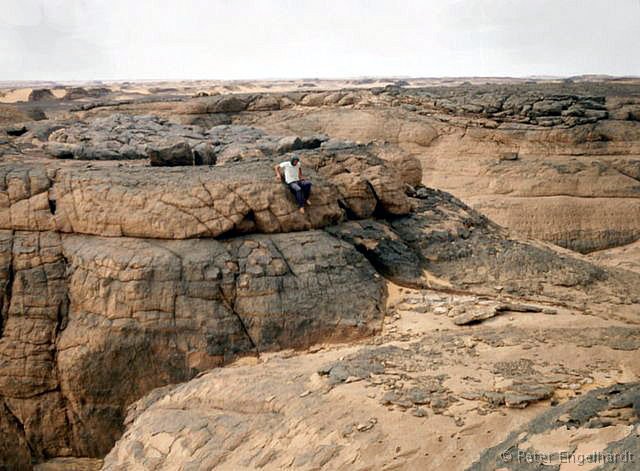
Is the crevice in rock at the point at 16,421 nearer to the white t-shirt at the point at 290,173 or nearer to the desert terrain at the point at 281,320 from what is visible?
the desert terrain at the point at 281,320

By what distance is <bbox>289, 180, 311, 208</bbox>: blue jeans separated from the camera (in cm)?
826

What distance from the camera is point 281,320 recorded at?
7.56 m

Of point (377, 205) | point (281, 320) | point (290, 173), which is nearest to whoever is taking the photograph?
point (281, 320)

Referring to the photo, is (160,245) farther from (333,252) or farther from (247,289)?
(333,252)

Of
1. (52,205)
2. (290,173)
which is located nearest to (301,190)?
(290,173)

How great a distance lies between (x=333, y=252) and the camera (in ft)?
27.0

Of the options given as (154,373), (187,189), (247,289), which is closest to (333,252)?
(247,289)

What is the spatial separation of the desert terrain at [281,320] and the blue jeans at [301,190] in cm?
12

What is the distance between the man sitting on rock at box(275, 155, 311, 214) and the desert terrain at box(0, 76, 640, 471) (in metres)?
0.13

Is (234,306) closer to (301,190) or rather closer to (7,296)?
(301,190)

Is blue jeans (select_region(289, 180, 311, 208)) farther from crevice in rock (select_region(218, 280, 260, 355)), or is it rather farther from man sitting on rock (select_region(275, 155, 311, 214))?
crevice in rock (select_region(218, 280, 260, 355))

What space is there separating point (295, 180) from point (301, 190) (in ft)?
0.51

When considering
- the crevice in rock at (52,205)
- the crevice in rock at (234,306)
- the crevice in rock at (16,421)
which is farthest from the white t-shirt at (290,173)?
the crevice in rock at (16,421)

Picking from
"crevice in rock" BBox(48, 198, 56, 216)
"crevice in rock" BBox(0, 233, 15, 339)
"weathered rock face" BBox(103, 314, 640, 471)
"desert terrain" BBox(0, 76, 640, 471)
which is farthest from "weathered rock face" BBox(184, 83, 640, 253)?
"crevice in rock" BBox(0, 233, 15, 339)
